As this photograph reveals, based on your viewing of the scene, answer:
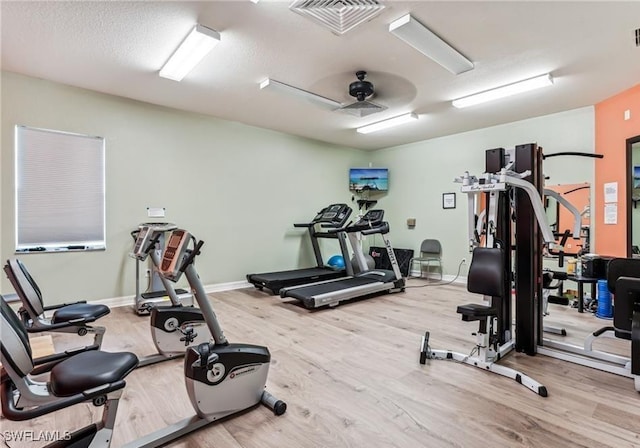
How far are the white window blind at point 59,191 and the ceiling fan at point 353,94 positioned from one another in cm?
258

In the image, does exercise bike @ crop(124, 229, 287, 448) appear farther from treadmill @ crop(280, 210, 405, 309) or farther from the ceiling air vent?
treadmill @ crop(280, 210, 405, 309)

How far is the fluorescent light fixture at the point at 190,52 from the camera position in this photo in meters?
2.87

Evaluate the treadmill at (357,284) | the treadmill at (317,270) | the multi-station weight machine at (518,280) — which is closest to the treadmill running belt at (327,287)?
the treadmill at (357,284)

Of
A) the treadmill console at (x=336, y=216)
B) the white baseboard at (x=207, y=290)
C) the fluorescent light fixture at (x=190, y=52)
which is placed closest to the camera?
the fluorescent light fixture at (x=190, y=52)

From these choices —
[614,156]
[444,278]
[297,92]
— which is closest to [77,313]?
[297,92]

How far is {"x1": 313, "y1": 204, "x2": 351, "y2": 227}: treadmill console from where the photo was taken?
5.80 meters

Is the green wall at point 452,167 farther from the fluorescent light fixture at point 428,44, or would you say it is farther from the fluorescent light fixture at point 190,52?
the fluorescent light fixture at point 190,52

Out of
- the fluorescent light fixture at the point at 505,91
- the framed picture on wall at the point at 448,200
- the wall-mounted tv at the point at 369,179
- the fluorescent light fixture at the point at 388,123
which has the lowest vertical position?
the framed picture on wall at the point at 448,200

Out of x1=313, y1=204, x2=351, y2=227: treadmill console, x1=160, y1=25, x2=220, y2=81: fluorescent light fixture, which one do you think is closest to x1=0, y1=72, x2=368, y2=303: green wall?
Result: x1=313, y1=204, x2=351, y2=227: treadmill console

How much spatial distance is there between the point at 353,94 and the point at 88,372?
144 inches

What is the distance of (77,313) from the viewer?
2525 millimetres

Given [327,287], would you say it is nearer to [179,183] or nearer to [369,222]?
[369,222]

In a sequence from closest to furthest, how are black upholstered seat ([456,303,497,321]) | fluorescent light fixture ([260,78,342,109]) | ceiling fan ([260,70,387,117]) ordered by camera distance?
black upholstered seat ([456,303,497,321]), ceiling fan ([260,70,387,117]), fluorescent light fixture ([260,78,342,109])

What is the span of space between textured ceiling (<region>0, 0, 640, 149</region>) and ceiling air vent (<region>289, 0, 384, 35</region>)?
4.4 inches
